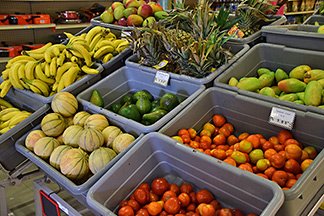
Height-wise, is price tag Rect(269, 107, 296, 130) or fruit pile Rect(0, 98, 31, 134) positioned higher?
price tag Rect(269, 107, 296, 130)

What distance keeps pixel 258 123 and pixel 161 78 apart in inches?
24.0

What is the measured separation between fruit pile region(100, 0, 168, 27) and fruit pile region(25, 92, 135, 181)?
908 millimetres

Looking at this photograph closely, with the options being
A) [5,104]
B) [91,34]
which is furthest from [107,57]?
[5,104]

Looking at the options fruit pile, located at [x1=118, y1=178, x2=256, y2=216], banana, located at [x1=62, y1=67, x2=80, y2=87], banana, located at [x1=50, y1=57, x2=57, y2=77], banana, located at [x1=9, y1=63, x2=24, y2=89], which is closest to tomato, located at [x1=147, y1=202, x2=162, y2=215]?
fruit pile, located at [x1=118, y1=178, x2=256, y2=216]

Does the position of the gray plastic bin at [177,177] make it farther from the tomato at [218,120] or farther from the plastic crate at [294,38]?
the plastic crate at [294,38]

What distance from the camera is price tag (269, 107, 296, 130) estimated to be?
145 centimetres

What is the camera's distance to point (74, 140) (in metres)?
1.67

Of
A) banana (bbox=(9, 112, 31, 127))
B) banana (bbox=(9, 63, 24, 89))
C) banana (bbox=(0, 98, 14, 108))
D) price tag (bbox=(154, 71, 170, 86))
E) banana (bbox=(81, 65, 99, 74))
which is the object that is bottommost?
banana (bbox=(0, 98, 14, 108))

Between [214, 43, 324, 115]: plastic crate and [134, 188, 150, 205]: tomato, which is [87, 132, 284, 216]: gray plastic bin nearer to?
[134, 188, 150, 205]: tomato

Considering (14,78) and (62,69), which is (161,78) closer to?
(62,69)

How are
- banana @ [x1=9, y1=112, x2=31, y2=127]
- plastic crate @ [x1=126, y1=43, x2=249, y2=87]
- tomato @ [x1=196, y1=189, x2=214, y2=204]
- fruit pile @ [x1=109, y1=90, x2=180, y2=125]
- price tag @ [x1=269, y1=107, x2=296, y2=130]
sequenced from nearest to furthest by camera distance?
tomato @ [x1=196, y1=189, x2=214, y2=204] < price tag @ [x1=269, y1=107, x2=296, y2=130] < fruit pile @ [x1=109, y1=90, x2=180, y2=125] < plastic crate @ [x1=126, y1=43, x2=249, y2=87] < banana @ [x1=9, y1=112, x2=31, y2=127]

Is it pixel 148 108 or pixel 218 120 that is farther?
pixel 148 108

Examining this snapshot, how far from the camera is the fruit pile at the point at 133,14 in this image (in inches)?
99.5

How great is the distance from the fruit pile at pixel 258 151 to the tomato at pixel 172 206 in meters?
0.28
